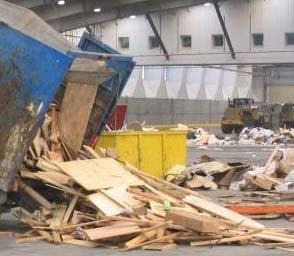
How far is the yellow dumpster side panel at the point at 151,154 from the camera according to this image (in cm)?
1792

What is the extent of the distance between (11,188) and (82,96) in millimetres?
1938

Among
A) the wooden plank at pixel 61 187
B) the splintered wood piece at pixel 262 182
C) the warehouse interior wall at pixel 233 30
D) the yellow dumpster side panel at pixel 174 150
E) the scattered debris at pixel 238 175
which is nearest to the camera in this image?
the wooden plank at pixel 61 187

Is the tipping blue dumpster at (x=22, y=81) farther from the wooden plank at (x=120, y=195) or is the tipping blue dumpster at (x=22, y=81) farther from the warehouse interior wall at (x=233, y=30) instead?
the warehouse interior wall at (x=233, y=30)

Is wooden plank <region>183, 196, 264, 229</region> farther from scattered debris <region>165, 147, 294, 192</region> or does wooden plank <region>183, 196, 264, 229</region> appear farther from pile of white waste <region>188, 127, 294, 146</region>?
pile of white waste <region>188, 127, 294, 146</region>

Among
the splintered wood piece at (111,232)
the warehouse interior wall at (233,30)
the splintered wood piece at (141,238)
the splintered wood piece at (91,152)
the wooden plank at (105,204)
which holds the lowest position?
the splintered wood piece at (141,238)

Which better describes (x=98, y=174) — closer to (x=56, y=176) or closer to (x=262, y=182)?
(x=56, y=176)

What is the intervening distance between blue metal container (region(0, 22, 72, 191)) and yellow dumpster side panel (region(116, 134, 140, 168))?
7.93 meters

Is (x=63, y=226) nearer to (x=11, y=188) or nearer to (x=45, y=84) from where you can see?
(x=11, y=188)

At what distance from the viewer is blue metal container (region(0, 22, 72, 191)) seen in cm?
916

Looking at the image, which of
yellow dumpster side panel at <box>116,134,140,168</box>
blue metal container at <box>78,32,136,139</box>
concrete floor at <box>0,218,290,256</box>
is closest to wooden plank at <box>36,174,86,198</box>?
concrete floor at <box>0,218,290,256</box>

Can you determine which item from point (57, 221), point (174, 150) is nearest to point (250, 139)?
point (174, 150)

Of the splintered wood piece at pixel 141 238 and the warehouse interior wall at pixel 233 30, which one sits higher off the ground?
the warehouse interior wall at pixel 233 30

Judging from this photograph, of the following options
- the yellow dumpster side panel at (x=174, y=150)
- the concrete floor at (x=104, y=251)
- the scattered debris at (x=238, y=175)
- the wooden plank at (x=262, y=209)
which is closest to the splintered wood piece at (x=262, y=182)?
the scattered debris at (x=238, y=175)

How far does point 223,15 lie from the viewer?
47.0m
